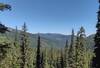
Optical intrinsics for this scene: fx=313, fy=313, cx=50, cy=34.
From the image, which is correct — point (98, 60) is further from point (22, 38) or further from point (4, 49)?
point (22, 38)

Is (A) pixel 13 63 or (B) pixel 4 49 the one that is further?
(A) pixel 13 63

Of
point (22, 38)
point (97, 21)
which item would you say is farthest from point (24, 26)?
point (97, 21)

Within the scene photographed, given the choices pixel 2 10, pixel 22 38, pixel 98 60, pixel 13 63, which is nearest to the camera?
pixel 2 10

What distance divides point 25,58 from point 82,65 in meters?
12.0

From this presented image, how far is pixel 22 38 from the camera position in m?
63.2

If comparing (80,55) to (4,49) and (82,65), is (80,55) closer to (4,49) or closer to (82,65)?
(82,65)

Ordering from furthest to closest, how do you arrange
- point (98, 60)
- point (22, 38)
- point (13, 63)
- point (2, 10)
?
point (13, 63), point (22, 38), point (98, 60), point (2, 10)

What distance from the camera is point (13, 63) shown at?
77500 mm

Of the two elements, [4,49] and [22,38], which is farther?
[22,38]

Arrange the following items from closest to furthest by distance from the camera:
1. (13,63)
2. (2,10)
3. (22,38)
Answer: (2,10) < (22,38) < (13,63)

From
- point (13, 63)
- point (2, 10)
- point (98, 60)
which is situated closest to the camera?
point (2, 10)

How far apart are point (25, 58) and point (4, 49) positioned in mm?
51046

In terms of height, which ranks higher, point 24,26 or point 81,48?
point 24,26

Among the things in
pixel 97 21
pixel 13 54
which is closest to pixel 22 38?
pixel 13 54
